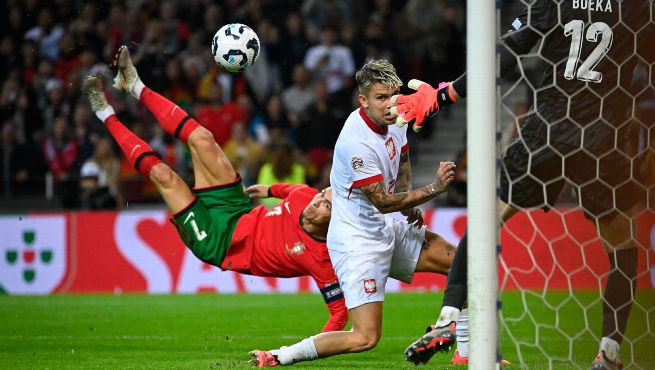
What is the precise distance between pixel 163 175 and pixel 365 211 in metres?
2.02

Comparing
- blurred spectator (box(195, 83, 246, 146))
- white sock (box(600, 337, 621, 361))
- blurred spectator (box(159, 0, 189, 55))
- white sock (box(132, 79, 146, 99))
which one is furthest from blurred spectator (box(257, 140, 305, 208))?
white sock (box(600, 337, 621, 361))

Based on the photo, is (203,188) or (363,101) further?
(203,188)

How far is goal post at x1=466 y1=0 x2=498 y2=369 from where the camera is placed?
428cm

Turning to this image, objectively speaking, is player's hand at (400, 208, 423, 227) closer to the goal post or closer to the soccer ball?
the goal post

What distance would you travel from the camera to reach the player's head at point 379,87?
598 cm

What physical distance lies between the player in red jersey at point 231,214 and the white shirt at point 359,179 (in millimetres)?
554

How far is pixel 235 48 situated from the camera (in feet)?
26.2

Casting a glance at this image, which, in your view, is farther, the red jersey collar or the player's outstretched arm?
the red jersey collar

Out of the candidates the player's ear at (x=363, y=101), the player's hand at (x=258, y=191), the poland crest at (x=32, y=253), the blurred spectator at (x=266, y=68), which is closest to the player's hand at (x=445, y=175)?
the player's ear at (x=363, y=101)

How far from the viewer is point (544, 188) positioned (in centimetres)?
553

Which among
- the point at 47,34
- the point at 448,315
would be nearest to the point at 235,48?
the point at 448,315

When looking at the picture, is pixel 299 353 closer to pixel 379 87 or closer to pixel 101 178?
pixel 379 87

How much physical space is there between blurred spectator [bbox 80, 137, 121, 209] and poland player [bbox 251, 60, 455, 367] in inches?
284

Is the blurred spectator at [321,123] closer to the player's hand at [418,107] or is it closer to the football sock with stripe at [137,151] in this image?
the football sock with stripe at [137,151]
